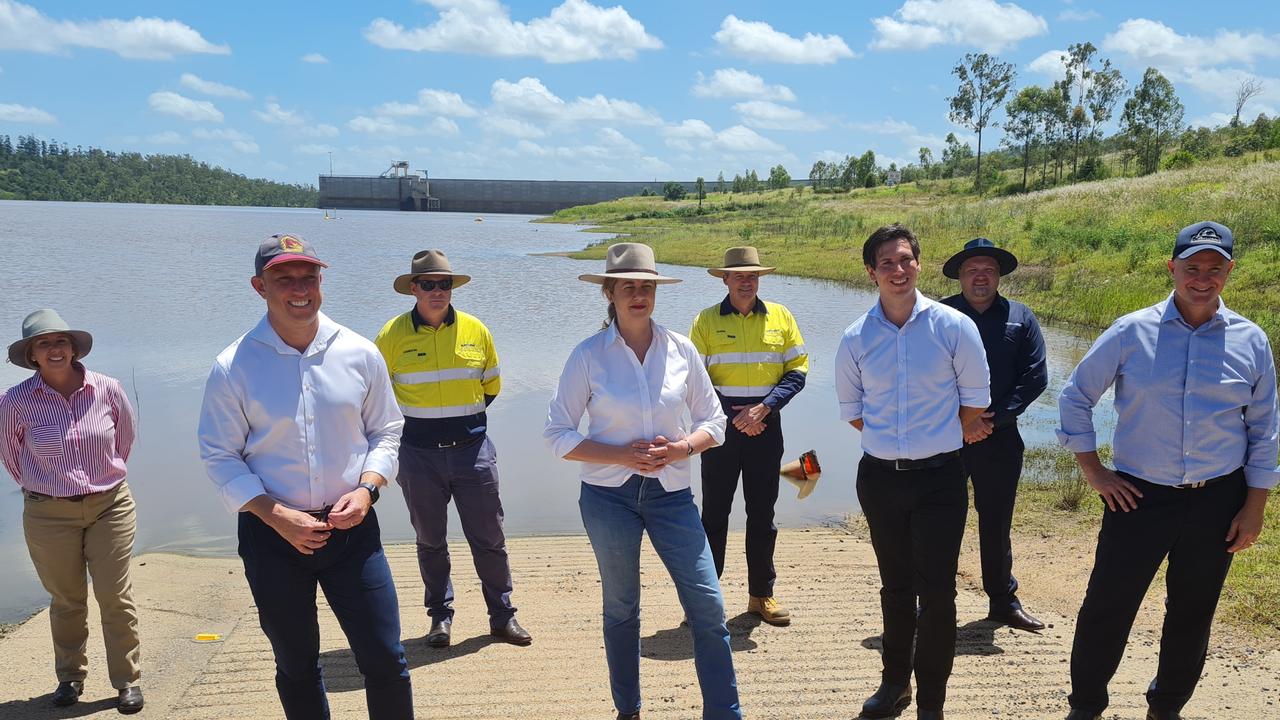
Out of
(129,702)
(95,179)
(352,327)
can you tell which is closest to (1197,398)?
(129,702)

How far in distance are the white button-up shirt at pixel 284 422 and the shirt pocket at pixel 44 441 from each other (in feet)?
5.64

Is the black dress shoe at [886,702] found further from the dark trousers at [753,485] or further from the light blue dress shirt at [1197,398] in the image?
the light blue dress shirt at [1197,398]

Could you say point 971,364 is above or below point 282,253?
below

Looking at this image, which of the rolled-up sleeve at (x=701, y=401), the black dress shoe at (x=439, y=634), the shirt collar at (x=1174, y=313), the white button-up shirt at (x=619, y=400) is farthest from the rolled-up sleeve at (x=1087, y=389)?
the black dress shoe at (x=439, y=634)

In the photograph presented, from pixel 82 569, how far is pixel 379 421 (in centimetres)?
227

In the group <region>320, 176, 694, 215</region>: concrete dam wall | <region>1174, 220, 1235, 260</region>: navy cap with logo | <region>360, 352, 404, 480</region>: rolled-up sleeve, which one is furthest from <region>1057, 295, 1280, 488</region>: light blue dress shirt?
<region>320, 176, 694, 215</region>: concrete dam wall

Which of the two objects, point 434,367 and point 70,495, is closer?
point 70,495

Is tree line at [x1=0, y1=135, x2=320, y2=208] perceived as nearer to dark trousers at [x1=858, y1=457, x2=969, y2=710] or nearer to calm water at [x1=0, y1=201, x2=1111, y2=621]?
calm water at [x1=0, y1=201, x2=1111, y2=621]

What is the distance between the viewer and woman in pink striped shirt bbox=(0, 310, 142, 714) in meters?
4.55

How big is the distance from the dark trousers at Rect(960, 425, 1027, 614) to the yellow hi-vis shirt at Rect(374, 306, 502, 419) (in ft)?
9.67

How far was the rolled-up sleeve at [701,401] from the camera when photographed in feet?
13.6

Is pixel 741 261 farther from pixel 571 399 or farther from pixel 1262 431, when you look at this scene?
pixel 1262 431

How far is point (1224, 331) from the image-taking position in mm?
3879

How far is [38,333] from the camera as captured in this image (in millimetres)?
4520
